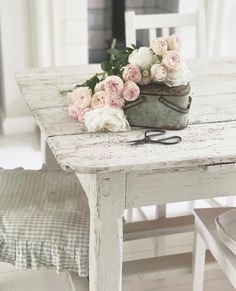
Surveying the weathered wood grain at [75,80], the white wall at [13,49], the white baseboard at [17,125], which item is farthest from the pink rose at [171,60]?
the white baseboard at [17,125]

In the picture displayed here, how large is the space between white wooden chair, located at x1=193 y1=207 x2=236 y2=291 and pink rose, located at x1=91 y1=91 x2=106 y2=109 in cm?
Answer: 49

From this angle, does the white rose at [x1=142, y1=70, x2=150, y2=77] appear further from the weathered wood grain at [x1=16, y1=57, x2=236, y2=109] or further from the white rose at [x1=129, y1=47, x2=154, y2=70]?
the weathered wood grain at [x1=16, y1=57, x2=236, y2=109]

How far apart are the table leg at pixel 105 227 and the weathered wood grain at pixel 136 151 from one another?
0.05 m

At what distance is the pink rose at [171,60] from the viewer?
126cm

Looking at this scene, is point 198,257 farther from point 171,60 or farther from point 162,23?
point 162,23

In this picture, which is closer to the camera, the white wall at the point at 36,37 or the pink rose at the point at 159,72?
the pink rose at the point at 159,72

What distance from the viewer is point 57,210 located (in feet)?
4.75

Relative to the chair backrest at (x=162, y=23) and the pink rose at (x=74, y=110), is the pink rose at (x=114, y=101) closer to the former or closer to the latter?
the pink rose at (x=74, y=110)

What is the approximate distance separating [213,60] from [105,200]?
1082mm

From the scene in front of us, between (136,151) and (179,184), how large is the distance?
0.45 ft

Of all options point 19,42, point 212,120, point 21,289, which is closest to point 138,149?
point 212,120

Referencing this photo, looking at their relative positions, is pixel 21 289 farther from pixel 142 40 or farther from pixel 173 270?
pixel 142 40

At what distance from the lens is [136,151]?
1.21 m

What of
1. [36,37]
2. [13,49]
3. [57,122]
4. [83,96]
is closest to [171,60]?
[83,96]
